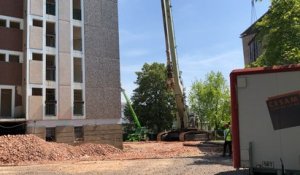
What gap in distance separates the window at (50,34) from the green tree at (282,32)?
1445cm

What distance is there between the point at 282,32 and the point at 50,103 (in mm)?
15459

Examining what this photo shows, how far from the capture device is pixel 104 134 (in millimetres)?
29812

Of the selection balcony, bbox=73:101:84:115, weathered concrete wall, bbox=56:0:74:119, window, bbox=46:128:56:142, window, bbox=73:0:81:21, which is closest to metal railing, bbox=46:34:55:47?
weathered concrete wall, bbox=56:0:74:119

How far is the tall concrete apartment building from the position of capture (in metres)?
27.0

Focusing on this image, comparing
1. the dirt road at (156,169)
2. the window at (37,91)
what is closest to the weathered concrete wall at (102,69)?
the window at (37,91)

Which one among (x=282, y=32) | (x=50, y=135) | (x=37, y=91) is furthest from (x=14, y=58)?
(x=282, y=32)

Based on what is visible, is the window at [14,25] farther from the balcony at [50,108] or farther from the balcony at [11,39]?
the balcony at [50,108]

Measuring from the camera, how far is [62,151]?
25.6m

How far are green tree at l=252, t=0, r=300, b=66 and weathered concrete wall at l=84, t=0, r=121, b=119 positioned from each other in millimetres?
13697

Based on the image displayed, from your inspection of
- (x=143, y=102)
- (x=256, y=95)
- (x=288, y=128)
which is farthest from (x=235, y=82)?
(x=143, y=102)

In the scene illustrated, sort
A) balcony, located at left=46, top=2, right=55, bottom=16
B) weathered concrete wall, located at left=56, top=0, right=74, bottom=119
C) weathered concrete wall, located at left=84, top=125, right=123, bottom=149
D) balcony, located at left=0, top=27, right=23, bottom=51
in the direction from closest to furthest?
balcony, located at left=0, top=27, right=23, bottom=51
weathered concrete wall, located at left=56, top=0, right=74, bottom=119
balcony, located at left=46, top=2, right=55, bottom=16
weathered concrete wall, located at left=84, top=125, right=123, bottom=149

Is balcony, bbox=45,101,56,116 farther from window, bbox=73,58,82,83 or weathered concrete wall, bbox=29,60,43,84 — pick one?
window, bbox=73,58,82,83

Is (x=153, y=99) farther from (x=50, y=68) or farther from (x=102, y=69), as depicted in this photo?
(x=50, y=68)

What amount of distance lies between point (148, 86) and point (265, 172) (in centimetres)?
6033
